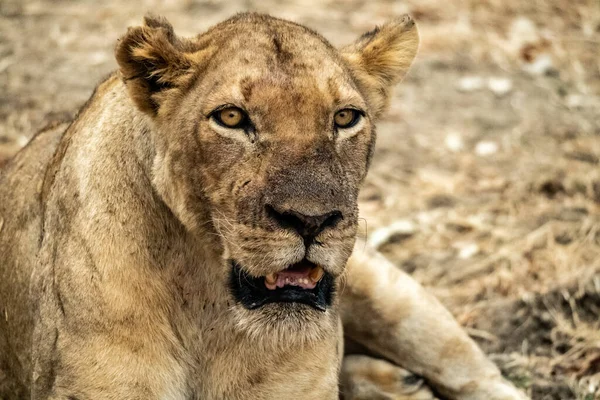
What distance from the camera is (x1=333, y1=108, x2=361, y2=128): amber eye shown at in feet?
11.0

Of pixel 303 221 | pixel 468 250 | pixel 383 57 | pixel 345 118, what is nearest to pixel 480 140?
pixel 468 250

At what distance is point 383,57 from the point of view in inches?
152

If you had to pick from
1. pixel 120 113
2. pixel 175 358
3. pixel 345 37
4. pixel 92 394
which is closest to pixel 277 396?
pixel 175 358

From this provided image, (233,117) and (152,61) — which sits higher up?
(152,61)

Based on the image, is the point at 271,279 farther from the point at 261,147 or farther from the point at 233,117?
the point at 233,117

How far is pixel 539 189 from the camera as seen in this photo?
7.07 m

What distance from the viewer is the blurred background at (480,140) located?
563cm

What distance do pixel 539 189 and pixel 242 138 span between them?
4.26 metres

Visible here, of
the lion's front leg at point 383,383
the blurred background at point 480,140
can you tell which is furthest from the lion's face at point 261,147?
the blurred background at point 480,140

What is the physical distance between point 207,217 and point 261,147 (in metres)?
0.32

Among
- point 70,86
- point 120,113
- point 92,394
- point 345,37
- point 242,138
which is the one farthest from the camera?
point 345,37

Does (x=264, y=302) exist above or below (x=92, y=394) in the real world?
above

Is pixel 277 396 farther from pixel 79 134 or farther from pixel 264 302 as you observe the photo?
pixel 79 134

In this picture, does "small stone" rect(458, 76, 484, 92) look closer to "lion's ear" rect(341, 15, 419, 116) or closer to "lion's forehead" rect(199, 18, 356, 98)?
"lion's ear" rect(341, 15, 419, 116)
